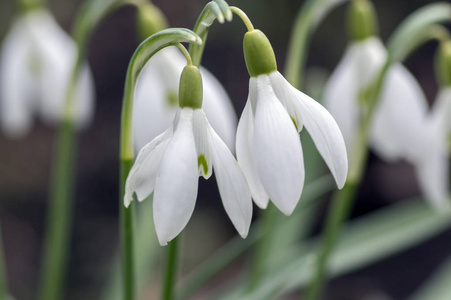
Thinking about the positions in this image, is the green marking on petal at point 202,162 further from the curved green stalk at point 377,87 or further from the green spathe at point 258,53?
the curved green stalk at point 377,87

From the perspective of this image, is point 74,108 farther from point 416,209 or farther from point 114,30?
point 114,30

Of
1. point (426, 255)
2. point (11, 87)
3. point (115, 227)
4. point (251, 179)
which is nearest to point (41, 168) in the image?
point (115, 227)

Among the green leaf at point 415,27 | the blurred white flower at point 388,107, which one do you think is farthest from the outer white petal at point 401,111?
the green leaf at point 415,27

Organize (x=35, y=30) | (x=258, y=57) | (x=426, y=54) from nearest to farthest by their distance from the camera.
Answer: (x=258, y=57)
(x=35, y=30)
(x=426, y=54)

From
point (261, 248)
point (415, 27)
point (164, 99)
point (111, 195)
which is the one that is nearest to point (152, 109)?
point (164, 99)

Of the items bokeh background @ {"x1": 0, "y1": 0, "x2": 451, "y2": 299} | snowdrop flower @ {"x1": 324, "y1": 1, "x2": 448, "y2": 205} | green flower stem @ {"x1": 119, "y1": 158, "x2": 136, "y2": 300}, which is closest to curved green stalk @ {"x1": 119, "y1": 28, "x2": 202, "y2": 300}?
green flower stem @ {"x1": 119, "y1": 158, "x2": 136, "y2": 300}

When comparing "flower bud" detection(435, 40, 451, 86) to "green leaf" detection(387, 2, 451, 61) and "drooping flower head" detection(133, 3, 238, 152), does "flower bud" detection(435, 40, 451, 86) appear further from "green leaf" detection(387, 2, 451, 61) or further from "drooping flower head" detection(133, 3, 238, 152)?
"drooping flower head" detection(133, 3, 238, 152)

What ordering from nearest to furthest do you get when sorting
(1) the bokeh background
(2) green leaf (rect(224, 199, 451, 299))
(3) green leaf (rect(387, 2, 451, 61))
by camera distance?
1. (3) green leaf (rect(387, 2, 451, 61))
2. (2) green leaf (rect(224, 199, 451, 299))
3. (1) the bokeh background
